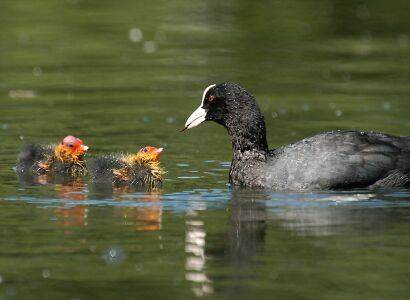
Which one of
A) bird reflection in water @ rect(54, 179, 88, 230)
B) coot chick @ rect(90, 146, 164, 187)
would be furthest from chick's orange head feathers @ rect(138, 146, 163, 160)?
bird reflection in water @ rect(54, 179, 88, 230)

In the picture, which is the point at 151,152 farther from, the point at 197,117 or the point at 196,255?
the point at 196,255

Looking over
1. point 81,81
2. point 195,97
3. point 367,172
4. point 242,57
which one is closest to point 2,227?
point 367,172

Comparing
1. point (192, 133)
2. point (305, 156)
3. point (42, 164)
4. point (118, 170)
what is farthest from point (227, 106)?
point (192, 133)

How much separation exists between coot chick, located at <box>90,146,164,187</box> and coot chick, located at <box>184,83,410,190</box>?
56 centimetres

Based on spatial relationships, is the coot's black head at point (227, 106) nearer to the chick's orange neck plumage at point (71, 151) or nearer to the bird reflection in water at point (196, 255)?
the chick's orange neck plumage at point (71, 151)

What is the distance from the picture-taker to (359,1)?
25422 mm

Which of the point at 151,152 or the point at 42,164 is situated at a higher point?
the point at 151,152

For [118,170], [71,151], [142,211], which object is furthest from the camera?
[71,151]

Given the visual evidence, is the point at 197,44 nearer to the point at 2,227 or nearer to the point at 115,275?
the point at 2,227

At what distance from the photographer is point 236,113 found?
1200cm

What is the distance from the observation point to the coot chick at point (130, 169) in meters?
11.7

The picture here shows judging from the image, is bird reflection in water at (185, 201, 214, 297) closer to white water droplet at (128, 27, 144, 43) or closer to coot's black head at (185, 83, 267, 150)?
coot's black head at (185, 83, 267, 150)

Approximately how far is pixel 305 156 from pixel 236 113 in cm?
105

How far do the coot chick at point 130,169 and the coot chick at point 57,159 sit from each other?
0.65 m
